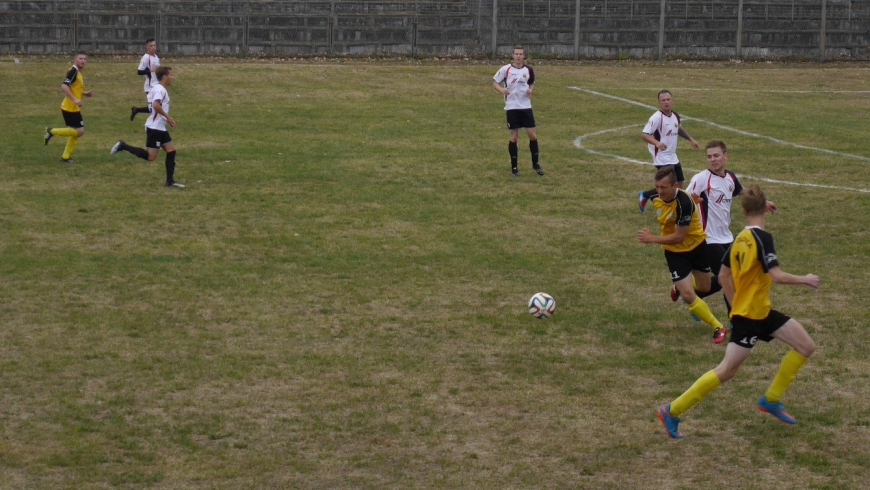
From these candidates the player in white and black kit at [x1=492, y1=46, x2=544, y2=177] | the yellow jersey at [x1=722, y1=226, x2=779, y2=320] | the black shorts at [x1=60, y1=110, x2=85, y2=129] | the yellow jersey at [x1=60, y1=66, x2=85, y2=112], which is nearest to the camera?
the yellow jersey at [x1=722, y1=226, x2=779, y2=320]

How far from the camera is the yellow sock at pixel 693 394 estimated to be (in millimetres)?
8578

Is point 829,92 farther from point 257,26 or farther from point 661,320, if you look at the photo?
point 661,320

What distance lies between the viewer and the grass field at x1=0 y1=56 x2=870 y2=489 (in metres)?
8.27

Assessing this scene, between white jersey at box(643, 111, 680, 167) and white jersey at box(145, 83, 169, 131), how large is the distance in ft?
29.1

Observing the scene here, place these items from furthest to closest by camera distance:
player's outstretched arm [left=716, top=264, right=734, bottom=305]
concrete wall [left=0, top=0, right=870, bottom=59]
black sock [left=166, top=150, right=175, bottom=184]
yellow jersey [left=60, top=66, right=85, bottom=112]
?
concrete wall [left=0, top=0, right=870, bottom=59] → yellow jersey [left=60, top=66, right=85, bottom=112] → black sock [left=166, top=150, right=175, bottom=184] → player's outstretched arm [left=716, top=264, right=734, bottom=305]

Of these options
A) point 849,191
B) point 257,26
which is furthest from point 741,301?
point 257,26

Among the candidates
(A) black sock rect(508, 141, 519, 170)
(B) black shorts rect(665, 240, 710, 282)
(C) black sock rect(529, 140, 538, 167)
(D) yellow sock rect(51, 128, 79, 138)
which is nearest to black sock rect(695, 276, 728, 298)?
(B) black shorts rect(665, 240, 710, 282)

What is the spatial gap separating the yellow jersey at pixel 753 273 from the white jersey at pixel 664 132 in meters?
8.15

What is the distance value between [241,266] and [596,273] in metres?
5.02

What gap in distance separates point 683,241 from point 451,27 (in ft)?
95.3

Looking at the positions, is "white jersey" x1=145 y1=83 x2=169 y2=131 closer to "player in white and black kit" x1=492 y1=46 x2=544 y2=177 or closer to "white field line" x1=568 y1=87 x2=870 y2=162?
"player in white and black kit" x1=492 y1=46 x2=544 y2=177

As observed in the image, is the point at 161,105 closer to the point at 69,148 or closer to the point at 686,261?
the point at 69,148

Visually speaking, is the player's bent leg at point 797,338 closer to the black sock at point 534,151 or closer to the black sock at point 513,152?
the black sock at point 513,152

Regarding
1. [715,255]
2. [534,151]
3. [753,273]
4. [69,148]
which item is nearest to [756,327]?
[753,273]
